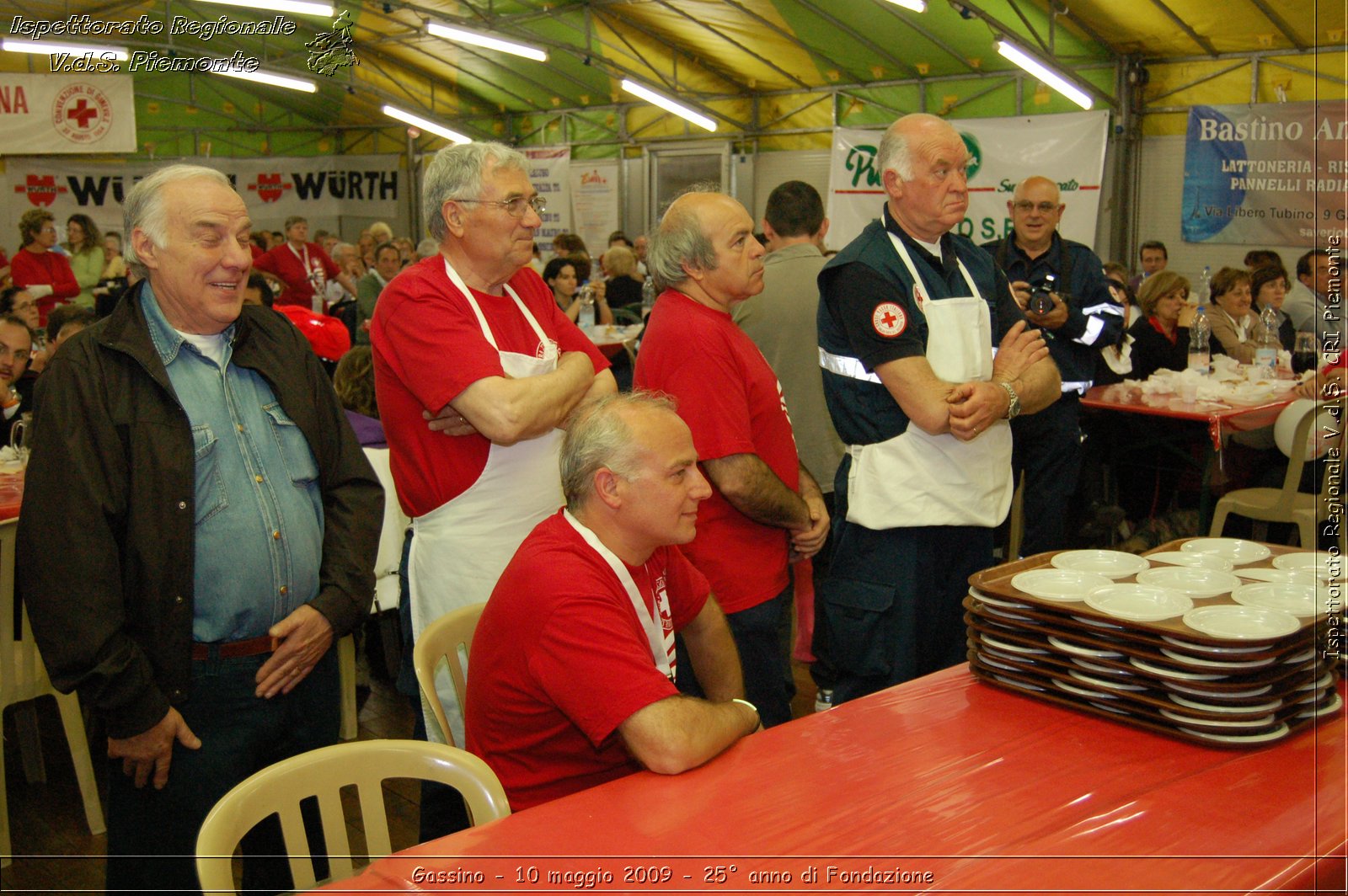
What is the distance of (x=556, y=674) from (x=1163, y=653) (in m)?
0.91

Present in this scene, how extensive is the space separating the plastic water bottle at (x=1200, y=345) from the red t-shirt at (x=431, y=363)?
476 centimetres

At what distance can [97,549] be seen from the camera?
1813 mm

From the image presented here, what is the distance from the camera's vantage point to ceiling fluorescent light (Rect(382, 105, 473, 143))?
15.9 meters

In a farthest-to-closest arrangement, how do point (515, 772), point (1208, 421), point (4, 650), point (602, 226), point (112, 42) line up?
point (602, 226), point (112, 42), point (1208, 421), point (4, 650), point (515, 772)

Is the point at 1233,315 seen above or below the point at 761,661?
above

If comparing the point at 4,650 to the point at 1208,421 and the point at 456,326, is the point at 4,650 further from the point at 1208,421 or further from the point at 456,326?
Result: the point at 1208,421

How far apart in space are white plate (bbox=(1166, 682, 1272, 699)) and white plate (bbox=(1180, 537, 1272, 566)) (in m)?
0.51

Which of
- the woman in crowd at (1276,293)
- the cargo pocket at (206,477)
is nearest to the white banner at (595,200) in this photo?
the woman in crowd at (1276,293)

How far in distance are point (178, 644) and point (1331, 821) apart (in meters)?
1.80

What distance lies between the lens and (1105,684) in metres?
1.67

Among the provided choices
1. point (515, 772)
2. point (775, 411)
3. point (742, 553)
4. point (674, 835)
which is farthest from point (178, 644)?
point (775, 411)

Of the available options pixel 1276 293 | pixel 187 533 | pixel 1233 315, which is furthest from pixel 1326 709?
pixel 1276 293

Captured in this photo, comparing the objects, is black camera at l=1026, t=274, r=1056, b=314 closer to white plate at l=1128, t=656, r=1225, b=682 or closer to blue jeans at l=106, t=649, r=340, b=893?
white plate at l=1128, t=656, r=1225, b=682

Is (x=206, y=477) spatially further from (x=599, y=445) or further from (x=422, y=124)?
(x=422, y=124)
